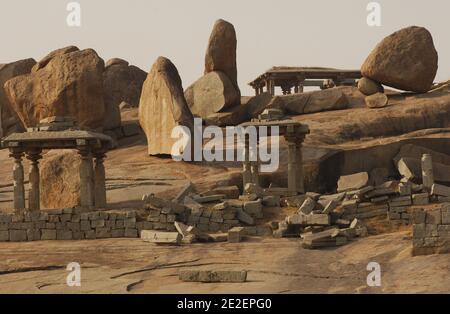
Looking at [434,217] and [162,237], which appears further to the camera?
[162,237]

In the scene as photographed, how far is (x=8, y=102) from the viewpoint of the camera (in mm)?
37062

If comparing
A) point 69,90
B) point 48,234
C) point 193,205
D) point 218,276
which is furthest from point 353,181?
point 69,90

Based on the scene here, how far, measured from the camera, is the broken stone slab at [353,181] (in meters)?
22.5

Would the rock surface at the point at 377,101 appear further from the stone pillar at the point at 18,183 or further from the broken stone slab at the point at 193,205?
the stone pillar at the point at 18,183

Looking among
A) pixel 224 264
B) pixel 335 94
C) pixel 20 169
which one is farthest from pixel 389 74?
pixel 224 264

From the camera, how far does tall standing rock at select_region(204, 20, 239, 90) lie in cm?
3222

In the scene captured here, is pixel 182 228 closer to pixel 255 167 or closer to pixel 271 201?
pixel 271 201

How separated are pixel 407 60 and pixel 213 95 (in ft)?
28.0

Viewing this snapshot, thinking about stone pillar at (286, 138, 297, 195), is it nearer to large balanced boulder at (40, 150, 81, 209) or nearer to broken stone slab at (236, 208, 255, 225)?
broken stone slab at (236, 208, 255, 225)

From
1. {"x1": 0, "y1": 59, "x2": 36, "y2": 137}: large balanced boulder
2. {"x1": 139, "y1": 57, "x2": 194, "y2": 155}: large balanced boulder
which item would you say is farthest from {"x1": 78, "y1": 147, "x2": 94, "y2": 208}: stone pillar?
{"x1": 0, "y1": 59, "x2": 36, "y2": 137}: large balanced boulder

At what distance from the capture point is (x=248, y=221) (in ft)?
62.4


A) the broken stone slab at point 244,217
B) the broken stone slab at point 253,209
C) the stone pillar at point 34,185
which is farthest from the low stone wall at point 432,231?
the stone pillar at point 34,185

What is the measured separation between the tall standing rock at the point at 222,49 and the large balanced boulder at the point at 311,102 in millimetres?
2648
